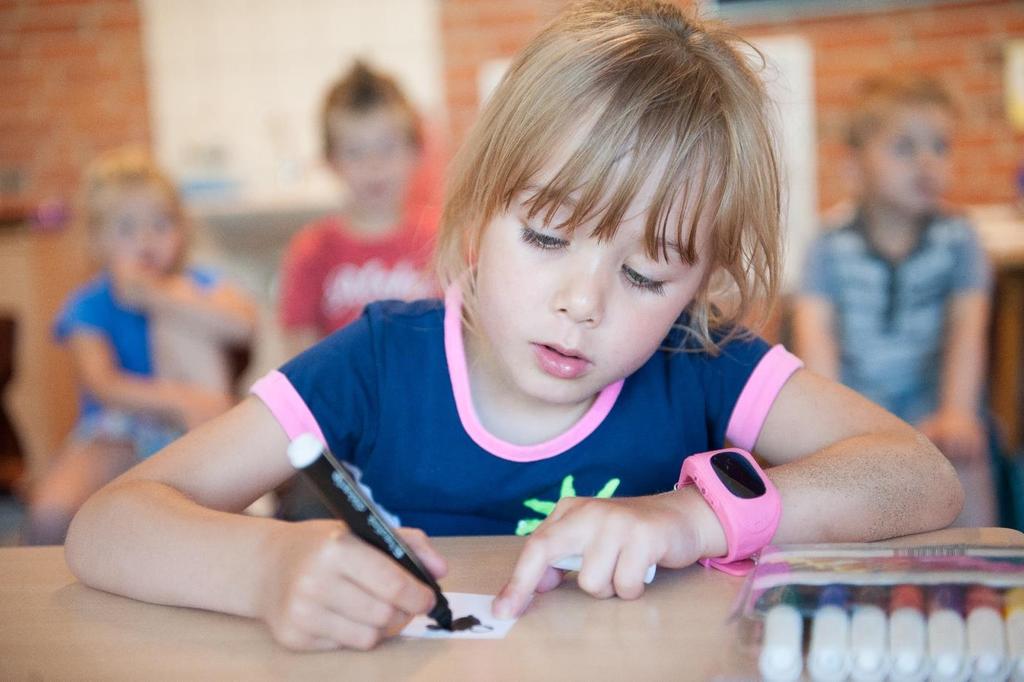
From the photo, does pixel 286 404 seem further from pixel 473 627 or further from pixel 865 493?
pixel 865 493

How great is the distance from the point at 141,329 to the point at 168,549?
5.59 feet

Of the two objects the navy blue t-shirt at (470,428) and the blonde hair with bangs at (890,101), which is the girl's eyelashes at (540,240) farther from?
the blonde hair with bangs at (890,101)

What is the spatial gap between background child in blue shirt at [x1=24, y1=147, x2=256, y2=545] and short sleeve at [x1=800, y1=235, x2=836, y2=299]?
117 cm

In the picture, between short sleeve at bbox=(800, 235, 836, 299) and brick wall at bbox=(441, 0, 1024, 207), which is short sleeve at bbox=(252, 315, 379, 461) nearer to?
short sleeve at bbox=(800, 235, 836, 299)

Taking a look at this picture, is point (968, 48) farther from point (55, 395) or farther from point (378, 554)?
point (378, 554)

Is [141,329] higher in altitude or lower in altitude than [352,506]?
lower

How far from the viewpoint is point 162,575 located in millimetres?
746

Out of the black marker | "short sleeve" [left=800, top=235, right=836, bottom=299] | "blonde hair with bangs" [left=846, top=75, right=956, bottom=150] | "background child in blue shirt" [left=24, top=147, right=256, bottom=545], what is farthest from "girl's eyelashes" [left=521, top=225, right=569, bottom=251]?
"blonde hair with bangs" [left=846, top=75, right=956, bottom=150]

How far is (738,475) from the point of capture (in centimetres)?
80

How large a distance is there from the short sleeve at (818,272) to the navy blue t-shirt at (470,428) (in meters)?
1.28

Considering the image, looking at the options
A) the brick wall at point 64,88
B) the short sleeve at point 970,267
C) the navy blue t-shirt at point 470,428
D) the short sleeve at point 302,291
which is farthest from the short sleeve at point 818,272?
the brick wall at point 64,88

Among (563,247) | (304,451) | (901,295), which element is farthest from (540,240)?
(901,295)

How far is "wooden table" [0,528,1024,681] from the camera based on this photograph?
62 cm

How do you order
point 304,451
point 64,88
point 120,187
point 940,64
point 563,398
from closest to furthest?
point 304,451, point 563,398, point 120,187, point 940,64, point 64,88
